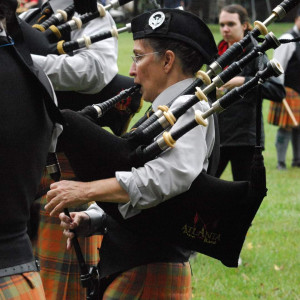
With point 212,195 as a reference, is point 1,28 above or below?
above

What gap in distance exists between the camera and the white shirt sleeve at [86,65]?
399cm

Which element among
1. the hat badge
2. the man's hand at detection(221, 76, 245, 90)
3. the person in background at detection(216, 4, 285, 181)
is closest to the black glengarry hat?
the hat badge

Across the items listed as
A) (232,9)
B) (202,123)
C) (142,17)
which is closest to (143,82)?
(142,17)

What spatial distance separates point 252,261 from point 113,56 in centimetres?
259

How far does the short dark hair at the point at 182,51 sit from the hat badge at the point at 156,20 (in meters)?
0.05

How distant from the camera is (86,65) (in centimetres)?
408

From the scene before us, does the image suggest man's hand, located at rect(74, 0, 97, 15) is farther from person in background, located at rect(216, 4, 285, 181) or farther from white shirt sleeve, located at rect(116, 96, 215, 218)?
person in background, located at rect(216, 4, 285, 181)

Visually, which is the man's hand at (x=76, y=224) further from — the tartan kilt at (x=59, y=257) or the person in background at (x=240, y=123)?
the person in background at (x=240, y=123)

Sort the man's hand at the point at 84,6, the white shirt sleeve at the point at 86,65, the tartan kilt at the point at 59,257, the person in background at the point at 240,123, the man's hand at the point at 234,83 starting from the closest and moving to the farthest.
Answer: the man's hand at the point at 84,6
the white shirt sleeve at the point at 86,65
the tartan kilt at the point at 59,257
the man's hand at the point at 234,83
the person in background at the point at 240,123

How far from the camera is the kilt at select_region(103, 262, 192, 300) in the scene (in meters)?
2.96

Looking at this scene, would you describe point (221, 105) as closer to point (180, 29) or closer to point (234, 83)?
point (180, 29)

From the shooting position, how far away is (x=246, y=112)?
628cm

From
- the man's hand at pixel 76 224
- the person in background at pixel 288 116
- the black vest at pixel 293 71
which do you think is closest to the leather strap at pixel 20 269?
the man's hand at pixel 76 224

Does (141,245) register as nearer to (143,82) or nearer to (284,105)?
(143,82)
